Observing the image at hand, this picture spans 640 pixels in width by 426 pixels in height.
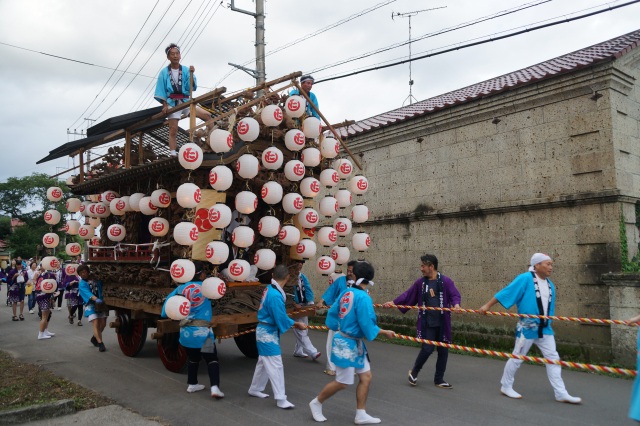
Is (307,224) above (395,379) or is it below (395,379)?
above

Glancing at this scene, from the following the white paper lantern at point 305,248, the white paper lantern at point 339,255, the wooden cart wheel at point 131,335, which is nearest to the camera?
the white paper lantern at point 305,248

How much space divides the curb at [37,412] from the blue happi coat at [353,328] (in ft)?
9.98

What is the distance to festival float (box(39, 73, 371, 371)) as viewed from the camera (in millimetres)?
6473

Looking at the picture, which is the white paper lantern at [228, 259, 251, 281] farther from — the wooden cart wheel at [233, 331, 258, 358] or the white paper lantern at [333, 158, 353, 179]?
the white paper lantern at [333, 158, 353, 179]

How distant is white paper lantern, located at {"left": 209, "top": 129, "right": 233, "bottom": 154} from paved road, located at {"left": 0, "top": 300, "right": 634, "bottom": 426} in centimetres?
324

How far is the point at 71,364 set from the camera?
8102mm

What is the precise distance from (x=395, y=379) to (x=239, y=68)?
1253 centimetres

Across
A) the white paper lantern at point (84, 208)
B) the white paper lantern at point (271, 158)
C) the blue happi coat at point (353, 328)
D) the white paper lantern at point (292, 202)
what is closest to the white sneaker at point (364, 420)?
the blue happi coat at point (353, 328)

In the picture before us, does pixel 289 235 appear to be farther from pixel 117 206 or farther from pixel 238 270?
pixel 117 206

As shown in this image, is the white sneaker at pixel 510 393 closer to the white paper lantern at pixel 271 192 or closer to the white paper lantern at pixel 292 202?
the white paper lantern at pixel 292 202

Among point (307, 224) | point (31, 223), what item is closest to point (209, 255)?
point (307, 224)

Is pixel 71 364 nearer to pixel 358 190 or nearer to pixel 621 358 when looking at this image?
pixel 358 190

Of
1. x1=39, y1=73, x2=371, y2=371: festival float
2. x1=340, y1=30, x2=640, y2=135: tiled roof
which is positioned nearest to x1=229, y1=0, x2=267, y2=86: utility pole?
x1=340, y1=30, x2=640, y2=135: tiled roof

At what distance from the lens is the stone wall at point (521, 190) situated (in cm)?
796
